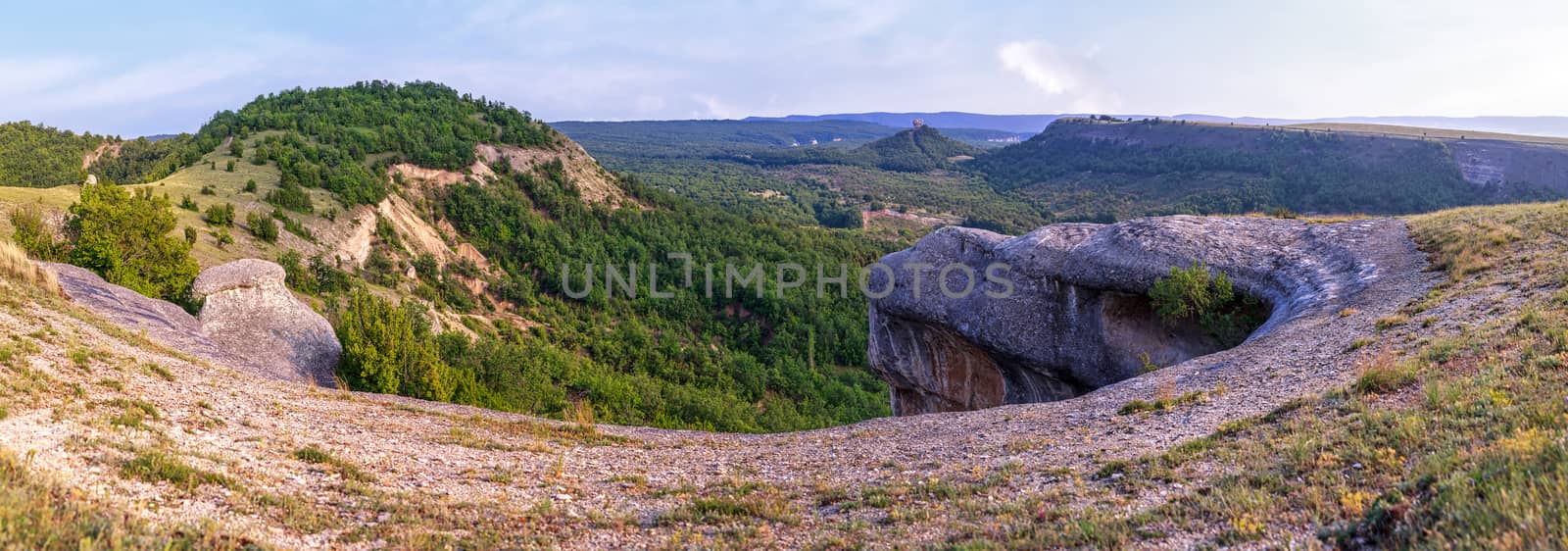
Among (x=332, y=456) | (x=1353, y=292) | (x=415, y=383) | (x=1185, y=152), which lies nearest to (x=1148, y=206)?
(x=1185, y=152)

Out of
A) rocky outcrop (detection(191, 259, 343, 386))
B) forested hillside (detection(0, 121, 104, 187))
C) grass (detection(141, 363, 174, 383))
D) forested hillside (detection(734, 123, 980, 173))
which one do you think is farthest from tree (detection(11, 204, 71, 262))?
forested hillside (detection(734, 123, 980, 173))

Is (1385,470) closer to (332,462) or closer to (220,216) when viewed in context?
(332,462)

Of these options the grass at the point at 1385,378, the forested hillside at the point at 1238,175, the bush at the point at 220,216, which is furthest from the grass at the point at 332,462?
the forested hillside at the point at 1238,175

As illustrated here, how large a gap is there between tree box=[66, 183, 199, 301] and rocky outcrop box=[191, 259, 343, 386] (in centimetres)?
89

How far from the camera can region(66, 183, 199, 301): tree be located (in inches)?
678

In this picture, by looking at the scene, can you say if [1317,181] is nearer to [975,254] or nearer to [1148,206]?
[1148,206]

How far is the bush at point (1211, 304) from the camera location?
15.4m

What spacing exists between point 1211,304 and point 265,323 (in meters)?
21.7

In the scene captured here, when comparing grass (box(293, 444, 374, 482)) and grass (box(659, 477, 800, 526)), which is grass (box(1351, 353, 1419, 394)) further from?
grass (box(293, 444, 374, 482))

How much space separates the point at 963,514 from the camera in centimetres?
621

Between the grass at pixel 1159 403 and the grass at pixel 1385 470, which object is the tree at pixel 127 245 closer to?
the grass at pixel 1385 470

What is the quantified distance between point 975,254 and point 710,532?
15998mm

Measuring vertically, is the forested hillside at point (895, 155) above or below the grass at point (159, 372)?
above

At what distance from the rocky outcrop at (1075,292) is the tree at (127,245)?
1942 centimetres
